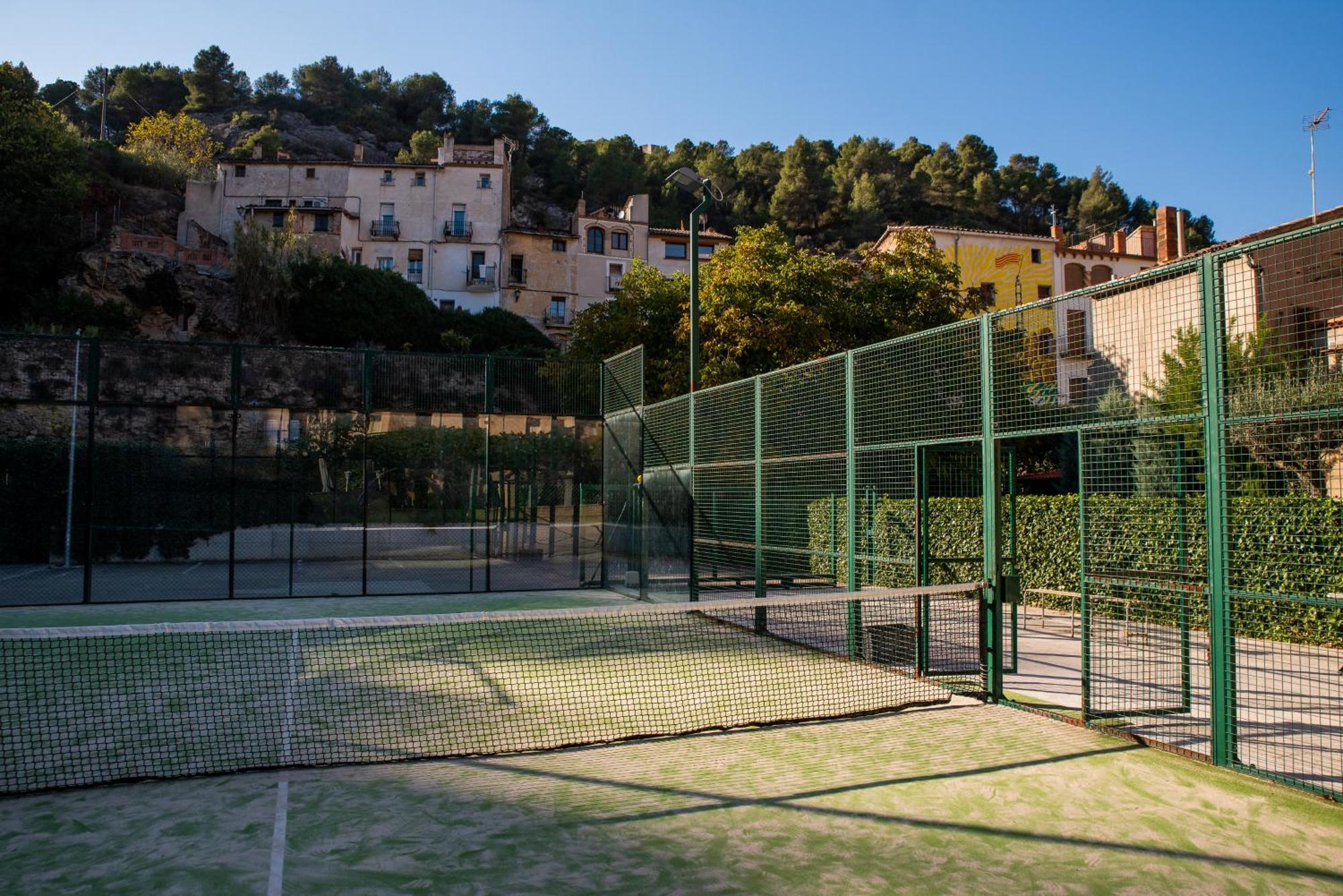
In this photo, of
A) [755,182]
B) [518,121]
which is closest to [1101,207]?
[755,182]

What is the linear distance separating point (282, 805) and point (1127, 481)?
6828 mm

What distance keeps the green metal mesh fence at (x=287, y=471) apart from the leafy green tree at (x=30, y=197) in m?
31.7

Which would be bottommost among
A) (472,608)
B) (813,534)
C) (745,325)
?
(472,608)

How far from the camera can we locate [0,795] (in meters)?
4.88

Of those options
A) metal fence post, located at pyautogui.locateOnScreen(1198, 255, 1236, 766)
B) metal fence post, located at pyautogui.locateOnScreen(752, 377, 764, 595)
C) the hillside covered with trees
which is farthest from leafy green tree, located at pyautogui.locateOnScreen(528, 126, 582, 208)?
metal fence post, located at pyautogui.locateOnScreen(1198, 255, 1236, 766)

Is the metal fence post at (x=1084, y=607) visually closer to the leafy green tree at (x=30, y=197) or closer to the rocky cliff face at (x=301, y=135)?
the leafy green tree at (x=30, y=197)

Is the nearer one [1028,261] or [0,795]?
[0,795]

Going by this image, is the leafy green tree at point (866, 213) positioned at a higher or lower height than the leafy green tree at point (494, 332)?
higher

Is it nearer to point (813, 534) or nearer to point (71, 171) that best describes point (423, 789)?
point (813, 534)

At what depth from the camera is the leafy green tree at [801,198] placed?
81.4 metres

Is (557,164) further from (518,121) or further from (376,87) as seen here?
(376,87)

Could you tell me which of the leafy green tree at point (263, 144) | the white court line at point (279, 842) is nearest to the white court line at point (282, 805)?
the white court line at point (279, 842)

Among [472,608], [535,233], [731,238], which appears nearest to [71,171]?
[535,233]

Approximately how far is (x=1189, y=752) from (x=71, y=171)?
53.5m
